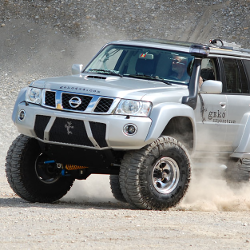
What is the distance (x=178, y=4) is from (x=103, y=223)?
68.9 feet

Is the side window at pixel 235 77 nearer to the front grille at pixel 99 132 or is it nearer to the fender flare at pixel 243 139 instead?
the fender flare at pixel 243 139

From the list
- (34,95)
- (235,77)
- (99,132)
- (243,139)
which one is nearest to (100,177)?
(243,139)

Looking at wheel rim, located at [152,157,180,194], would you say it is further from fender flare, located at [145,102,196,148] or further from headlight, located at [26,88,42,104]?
headlight, located at [26,88,42,104]

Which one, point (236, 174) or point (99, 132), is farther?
point (236, 174)

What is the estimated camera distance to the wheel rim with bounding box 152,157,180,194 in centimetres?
682

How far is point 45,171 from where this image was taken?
25.1ft

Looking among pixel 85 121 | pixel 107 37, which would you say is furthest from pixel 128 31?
pixel 85 121

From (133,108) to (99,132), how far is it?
1.50ft

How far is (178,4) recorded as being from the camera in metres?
25.7

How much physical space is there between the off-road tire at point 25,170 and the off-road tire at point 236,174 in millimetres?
2566

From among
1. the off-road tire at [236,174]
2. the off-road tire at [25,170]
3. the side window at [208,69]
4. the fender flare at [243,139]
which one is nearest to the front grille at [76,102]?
the off-road tire at [25,170]

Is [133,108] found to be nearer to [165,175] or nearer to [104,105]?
[104,105]

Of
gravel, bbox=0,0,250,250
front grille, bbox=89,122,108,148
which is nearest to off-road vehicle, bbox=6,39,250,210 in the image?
front grille, bbox=89,122,108,148

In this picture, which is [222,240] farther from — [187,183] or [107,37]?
[107,37]
